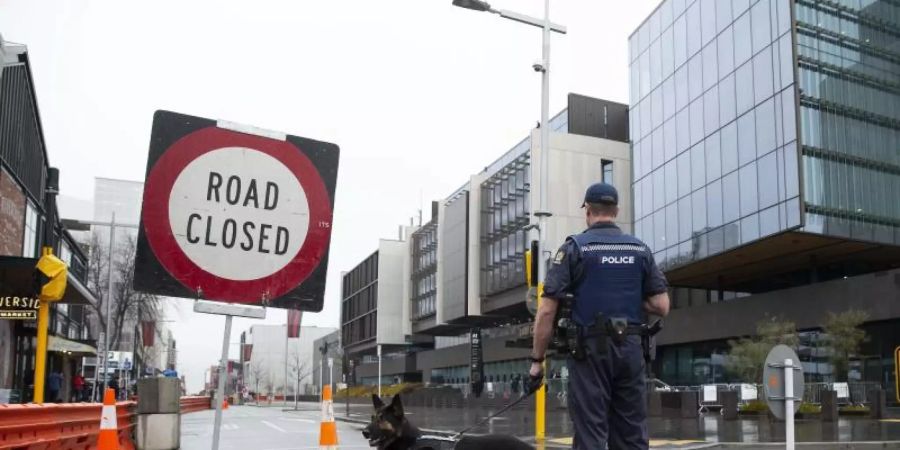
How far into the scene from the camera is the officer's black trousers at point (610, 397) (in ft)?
15.1

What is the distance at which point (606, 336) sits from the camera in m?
4.66

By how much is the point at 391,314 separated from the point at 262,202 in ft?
302

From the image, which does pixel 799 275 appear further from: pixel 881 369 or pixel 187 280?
pixel 187 280

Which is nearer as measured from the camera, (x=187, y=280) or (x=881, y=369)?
(x=187, y=280)

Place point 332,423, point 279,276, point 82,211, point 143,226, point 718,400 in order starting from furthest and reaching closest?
1. point 82,211
2. point 718,400
3. point 332,423
4. point 279,276
5. point 143,226

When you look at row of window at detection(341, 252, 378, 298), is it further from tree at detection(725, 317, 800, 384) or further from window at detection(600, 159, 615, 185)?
tree at detection(725, 317, 800, 384)

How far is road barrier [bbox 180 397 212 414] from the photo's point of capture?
158ft

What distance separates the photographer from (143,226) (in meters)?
4.08

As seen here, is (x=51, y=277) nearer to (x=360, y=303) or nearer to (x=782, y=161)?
(x=782, y=161)

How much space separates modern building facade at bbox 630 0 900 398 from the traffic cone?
34166 mm

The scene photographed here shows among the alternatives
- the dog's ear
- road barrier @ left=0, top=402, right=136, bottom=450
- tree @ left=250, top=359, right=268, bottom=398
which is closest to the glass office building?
road barrier @ left=0, top=402, right=136, bottom=450

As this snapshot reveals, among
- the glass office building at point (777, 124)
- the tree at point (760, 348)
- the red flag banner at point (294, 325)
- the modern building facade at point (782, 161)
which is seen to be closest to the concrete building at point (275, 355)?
the red flag banner at point (294, 325)

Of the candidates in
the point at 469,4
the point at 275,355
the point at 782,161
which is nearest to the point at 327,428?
the point at 469,4

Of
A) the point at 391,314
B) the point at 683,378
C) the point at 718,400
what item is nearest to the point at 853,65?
the point at 718,400
